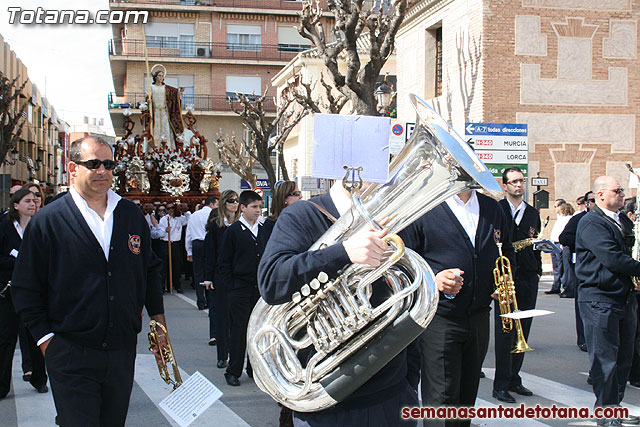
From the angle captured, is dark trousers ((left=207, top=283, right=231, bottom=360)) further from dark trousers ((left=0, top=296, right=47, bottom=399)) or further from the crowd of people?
dark trousers ((left=0, top=296, right=47, bottom=399))

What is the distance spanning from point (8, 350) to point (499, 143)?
12.7 meters

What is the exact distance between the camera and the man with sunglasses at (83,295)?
135 inches

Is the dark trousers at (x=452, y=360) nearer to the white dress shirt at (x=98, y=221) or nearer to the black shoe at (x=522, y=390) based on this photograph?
the white dress shirt at (x=98, y=221)

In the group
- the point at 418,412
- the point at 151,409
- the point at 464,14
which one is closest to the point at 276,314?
the point at 418,412

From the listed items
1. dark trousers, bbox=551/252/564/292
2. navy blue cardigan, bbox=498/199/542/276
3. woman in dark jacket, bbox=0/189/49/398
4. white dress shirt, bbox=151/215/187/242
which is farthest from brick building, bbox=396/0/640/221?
woman in dark jacket, bbox=0/189/49/398

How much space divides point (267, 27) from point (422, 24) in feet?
108

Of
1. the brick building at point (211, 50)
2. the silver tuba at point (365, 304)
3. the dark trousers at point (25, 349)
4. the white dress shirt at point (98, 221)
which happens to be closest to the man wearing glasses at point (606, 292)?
the silver tuba at point (365, 304)

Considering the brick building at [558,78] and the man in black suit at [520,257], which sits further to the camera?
the brick building at [558,78]

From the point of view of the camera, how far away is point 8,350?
21.4 feet

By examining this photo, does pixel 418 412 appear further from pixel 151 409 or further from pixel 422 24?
pixel 422 24

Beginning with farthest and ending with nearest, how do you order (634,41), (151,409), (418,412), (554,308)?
(634,41)
(554,308)
(151,409)
(418,412)

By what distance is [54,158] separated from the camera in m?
85.5

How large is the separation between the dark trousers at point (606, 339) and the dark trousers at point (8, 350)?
198 inches

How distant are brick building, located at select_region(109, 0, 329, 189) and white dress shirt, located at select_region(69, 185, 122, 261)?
4640 cm
